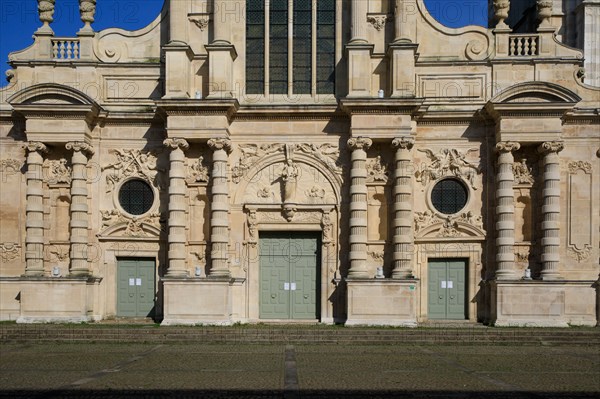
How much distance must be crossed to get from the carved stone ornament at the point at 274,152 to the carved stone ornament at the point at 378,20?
14.2 feet

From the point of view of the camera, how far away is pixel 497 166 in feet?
85.1

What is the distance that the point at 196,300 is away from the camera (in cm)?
2494

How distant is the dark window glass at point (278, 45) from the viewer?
2709 cm

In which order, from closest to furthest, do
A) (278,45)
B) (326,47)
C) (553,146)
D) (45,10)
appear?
(553,146) < (45,10) < (326,47) < (278,45)

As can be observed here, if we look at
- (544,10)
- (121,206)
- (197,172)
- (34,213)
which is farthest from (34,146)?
(544,10)

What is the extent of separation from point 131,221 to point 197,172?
276 cm

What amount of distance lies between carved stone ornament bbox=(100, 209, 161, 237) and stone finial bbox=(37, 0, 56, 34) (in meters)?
6.51

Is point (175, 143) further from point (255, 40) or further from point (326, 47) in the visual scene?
point (326, 47)

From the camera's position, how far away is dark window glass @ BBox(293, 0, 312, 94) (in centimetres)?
2705

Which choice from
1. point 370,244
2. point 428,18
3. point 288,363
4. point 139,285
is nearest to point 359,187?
point 370,244

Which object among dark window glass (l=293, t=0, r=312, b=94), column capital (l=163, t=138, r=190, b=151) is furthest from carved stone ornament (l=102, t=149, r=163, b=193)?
dark window glass (l=293, t=0, r=312, b=94)

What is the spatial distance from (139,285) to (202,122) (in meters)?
5.93

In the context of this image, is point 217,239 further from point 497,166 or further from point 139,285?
point 497,166

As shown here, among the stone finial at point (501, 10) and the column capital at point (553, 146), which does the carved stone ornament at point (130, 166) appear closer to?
the stone finial at point (501, 10)
